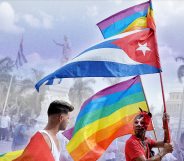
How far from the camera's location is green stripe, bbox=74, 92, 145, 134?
521 cm

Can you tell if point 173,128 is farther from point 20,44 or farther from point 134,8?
point 134,8

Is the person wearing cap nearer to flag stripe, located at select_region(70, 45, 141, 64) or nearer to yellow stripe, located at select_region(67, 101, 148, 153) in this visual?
flag stripe, located at select_region(70, 45, 141, 64)

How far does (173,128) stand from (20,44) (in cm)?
747

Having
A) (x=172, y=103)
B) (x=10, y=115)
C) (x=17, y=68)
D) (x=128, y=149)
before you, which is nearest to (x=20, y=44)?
(x=17, y=68)

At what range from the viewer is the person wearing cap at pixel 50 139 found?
2850mm

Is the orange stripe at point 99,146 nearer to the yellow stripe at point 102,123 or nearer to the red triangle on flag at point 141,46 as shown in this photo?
the yellow stripe at point 102,123

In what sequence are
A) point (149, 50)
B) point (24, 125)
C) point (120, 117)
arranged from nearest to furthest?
point (149, 50), point (120, 117), point (24, 125)

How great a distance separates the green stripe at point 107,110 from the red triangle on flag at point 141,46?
0.58 metres

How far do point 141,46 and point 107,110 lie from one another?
34.5 inches

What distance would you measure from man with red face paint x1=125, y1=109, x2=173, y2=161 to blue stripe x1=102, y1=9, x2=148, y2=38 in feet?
5.62

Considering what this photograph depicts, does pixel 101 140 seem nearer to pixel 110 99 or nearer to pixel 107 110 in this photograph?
pixel 107 110

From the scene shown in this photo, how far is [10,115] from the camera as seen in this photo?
18938 millimetres

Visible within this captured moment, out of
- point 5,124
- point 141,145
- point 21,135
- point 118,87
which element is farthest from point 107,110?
point 5,124

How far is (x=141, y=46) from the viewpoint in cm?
493
